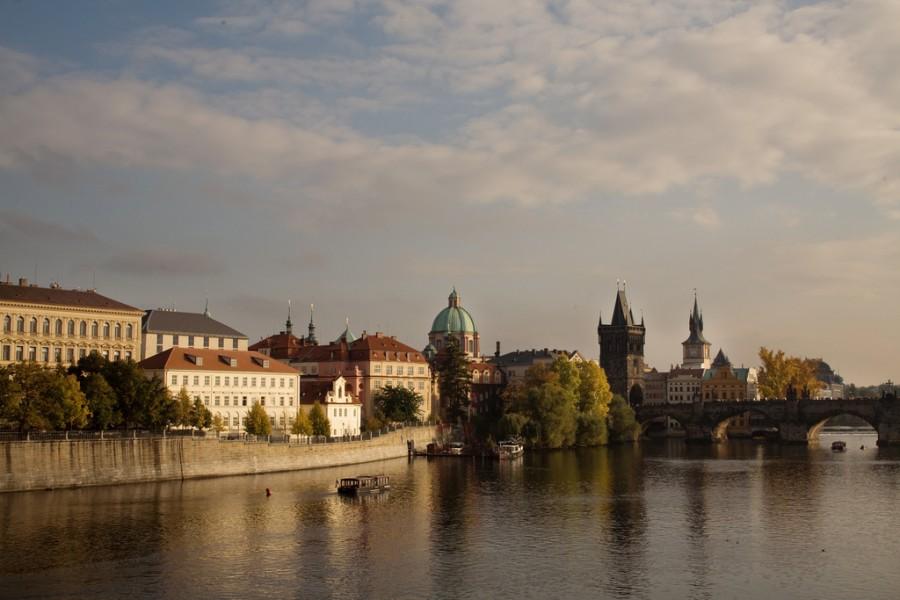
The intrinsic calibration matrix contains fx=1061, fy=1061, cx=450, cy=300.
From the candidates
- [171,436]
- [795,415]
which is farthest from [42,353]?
[795,415]

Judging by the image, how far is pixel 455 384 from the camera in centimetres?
16038

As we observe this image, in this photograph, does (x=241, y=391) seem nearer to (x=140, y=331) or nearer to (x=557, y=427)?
(x=140, y=331)

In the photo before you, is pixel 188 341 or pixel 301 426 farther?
pixel 188 341

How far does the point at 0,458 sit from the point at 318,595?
129 feet

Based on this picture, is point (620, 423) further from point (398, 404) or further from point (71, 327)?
point (71, 327)

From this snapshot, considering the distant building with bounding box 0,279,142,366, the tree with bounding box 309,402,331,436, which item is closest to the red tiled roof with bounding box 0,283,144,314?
the distant building with bounding box 0,279,142,366

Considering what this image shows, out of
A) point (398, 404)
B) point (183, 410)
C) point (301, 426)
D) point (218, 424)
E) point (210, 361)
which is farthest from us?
point (398, 404)

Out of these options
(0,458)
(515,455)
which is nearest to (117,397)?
(0,458)

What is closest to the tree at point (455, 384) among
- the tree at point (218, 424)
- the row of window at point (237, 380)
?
the row of window at point (237, 380)

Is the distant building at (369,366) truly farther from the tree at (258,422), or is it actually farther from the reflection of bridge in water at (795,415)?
the reflection of bridge in water at (795,415)

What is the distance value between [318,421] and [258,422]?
996cm

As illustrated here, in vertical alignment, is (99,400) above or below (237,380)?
below

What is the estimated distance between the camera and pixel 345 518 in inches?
2849

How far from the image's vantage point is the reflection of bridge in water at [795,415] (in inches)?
6698
